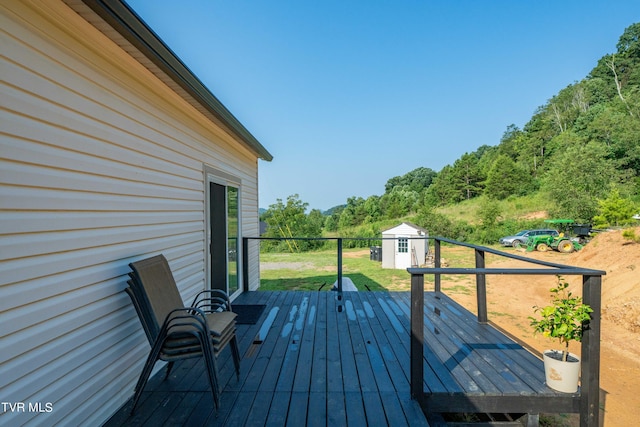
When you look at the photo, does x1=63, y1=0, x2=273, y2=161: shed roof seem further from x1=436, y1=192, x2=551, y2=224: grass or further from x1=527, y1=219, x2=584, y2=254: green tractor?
x1=436, y1=192, x2=551, y2=224: grass

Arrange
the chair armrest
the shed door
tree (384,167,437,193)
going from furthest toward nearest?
tree (384,167,437,193) < the shed door < the chair armrest

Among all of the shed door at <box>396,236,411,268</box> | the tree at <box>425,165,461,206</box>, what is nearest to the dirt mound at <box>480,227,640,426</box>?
the shed door at <box>396,236,411,268</box>

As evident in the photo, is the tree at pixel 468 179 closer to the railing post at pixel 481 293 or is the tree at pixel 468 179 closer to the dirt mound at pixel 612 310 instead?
the dirt mound at pixel 612 310

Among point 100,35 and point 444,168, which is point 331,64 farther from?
point 444,168

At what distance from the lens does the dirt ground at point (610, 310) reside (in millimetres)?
3529

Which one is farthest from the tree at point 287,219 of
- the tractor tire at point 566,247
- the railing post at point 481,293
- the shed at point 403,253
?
the railing post at point 481,293

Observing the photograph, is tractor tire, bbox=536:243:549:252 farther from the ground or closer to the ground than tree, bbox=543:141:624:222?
closer to the ground

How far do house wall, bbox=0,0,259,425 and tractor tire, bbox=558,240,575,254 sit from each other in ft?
53.7

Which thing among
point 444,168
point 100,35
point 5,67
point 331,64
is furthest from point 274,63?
point 444,168

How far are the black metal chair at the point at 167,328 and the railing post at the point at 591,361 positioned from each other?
2.41 metres

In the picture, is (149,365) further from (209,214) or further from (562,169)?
(562,169)

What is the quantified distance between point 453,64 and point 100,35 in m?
16.7

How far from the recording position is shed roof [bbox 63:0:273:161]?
62.3 inches

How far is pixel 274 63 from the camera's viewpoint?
11.2 metres
